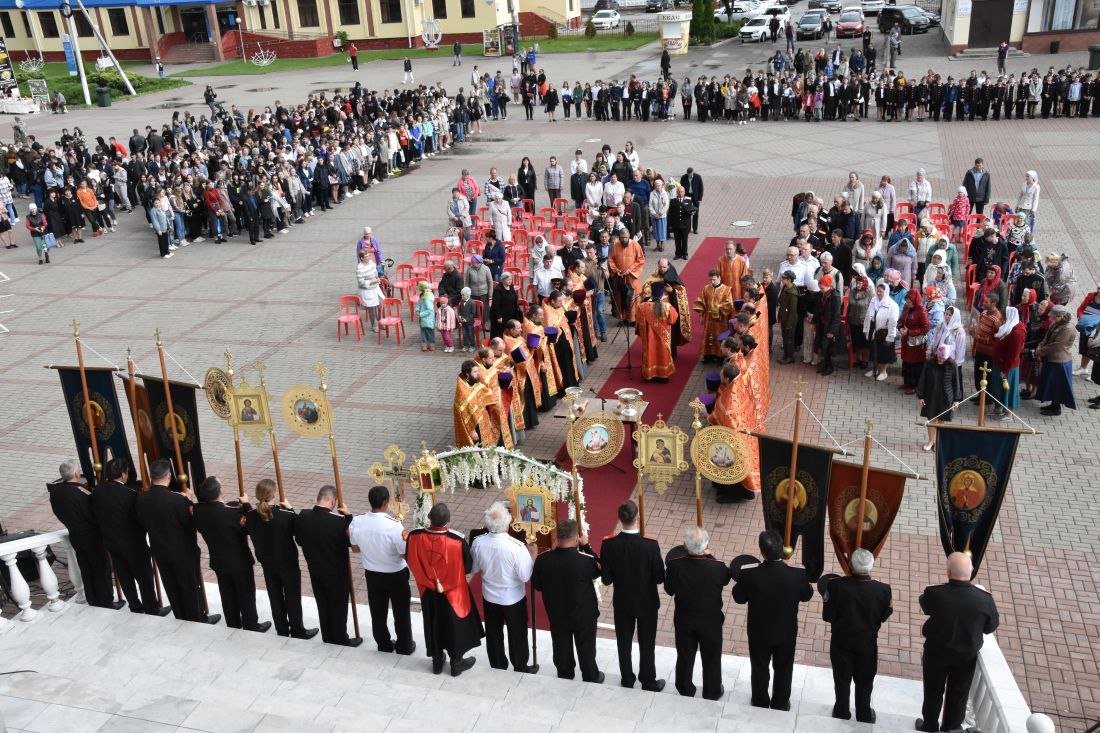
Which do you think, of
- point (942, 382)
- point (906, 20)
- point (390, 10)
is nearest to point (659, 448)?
point (942, 382)

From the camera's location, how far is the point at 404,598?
817 cm

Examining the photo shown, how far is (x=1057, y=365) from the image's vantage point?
1275 centimetres

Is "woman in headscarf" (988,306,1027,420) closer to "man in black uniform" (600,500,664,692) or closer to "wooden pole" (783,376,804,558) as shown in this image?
"wooden pole" (783,376,804,558)

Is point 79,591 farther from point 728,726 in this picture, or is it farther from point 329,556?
point 728,726

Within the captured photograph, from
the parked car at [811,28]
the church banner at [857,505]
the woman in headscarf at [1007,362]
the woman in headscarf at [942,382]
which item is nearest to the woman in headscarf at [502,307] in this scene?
the woman in headscarf at [942,382]

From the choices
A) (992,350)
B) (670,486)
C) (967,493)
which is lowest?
(670,486)

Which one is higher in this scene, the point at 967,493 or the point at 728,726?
the point at 967,493

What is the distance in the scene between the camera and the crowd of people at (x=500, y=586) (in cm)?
702

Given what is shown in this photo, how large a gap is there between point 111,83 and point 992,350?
4898cm

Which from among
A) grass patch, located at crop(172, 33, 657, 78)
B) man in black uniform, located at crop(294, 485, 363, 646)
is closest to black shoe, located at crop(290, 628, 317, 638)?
man in black uniform, located at crop(294, 485, 363, 646)

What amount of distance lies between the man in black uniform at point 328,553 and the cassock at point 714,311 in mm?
7929

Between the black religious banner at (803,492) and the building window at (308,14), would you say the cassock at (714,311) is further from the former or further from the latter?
the building window at (308,14)

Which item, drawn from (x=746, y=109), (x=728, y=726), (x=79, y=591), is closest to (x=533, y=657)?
(x=728, y=726)

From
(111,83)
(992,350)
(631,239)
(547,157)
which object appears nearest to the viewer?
(992,350)
